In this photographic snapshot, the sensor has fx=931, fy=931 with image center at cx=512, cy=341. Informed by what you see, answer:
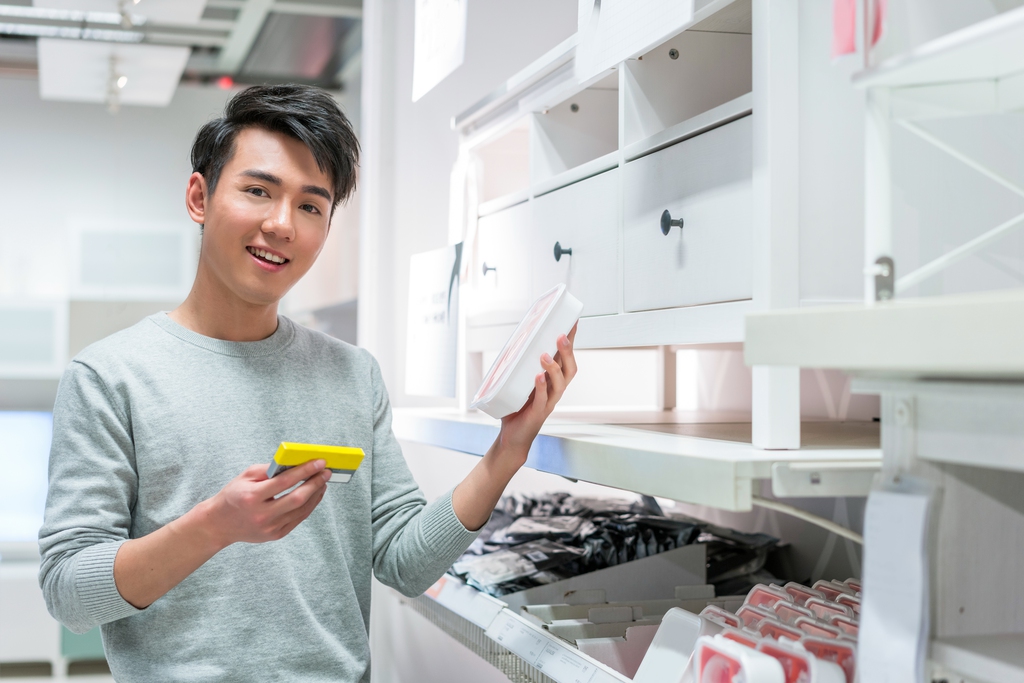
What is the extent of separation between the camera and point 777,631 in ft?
2.86

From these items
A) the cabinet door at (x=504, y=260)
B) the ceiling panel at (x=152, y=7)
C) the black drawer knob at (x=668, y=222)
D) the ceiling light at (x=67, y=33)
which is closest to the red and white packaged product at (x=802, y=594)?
the black drawer knob at (x=668, y=222)

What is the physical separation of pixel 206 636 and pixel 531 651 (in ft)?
1.48

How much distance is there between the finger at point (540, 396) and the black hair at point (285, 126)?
525 mm

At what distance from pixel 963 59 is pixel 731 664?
0.50 meters

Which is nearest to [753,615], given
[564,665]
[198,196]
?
[564,665]

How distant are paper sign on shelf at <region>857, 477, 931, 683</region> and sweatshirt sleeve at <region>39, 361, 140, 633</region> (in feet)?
2.92

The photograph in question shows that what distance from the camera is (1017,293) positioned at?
1.90 feet

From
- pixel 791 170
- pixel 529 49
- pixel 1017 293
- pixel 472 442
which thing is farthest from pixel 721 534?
pixel 529 49

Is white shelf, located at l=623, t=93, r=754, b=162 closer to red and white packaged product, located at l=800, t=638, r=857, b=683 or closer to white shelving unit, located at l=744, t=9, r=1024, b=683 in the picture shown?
white shelving unit, located at l=744, t=9, r=1024, b=683

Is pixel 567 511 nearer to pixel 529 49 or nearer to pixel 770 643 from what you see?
pixel 770 643

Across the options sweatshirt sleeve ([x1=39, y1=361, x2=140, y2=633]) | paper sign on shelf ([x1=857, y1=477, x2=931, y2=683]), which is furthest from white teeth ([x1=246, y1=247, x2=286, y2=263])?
paper sign on shelf ([x1=857, y1=477, x2=931, y2=683])

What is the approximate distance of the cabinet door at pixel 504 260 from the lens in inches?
62.9

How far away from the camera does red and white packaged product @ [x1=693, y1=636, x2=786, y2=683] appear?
745mm

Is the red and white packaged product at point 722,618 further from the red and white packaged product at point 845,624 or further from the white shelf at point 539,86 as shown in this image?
the white shelf at point 539,86
